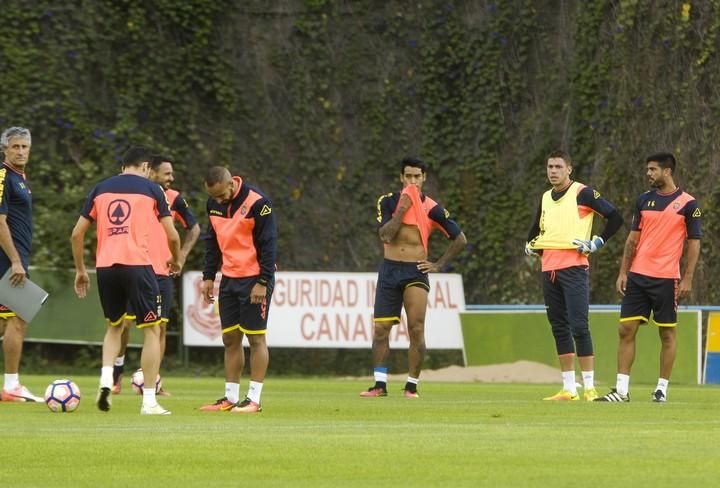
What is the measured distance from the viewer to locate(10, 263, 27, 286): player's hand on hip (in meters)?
14.5

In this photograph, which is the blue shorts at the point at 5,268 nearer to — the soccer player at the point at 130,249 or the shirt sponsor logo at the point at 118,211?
the soccer player at the point at 130,249

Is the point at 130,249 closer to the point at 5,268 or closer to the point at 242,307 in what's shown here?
the point at 242,307

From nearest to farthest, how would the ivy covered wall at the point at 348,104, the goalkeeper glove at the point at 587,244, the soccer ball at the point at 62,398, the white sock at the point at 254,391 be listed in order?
the soccer ball at the point at 62,398, the white sock at the point at 254,391, the goalkeeper glove at the point at 587,244, the ivy covered wall at the point at 348,104

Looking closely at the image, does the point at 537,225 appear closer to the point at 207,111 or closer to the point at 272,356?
the point at 272,356

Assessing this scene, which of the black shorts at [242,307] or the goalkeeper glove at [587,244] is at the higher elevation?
the goalkeeper glove at [587,244]

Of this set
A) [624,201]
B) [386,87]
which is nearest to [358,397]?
[624,201]

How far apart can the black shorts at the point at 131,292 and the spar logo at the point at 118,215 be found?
0.90 feet

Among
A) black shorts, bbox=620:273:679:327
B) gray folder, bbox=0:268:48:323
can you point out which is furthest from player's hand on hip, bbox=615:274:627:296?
gray folder, bbox=0:268:48:323

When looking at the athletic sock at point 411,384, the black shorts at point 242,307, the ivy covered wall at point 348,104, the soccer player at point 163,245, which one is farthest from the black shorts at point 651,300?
the ivy covered wall at point 348,104

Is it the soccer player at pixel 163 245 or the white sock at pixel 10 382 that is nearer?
the white sock at pixel 10 382

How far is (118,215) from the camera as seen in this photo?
12344mm

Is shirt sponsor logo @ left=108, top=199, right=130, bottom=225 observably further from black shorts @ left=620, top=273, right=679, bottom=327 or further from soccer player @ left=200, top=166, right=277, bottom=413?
black shorts @ left=620, top=273, right=679, bottom=327

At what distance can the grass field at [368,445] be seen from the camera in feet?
25.9

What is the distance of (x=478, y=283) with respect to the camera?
89.0 ft
